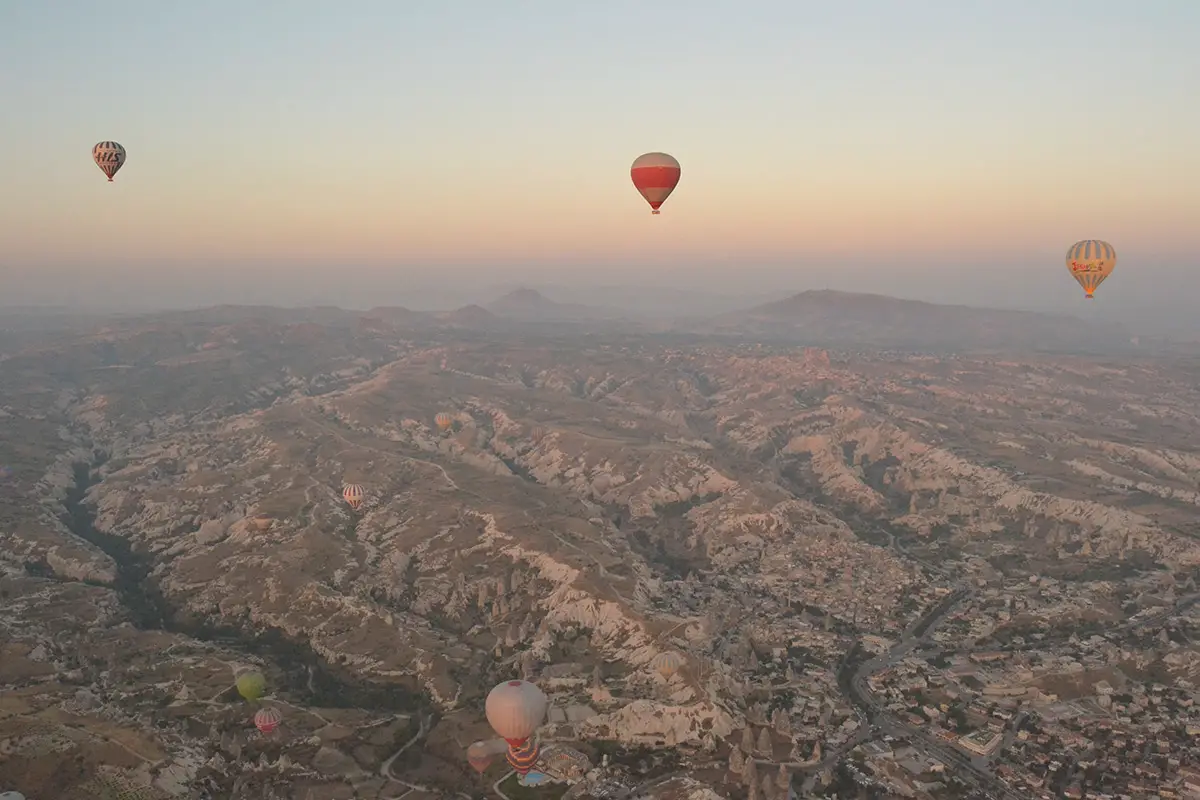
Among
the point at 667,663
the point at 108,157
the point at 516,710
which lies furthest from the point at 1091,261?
the point at 108,157

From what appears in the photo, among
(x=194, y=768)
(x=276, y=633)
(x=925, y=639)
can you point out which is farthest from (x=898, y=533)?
(x=194, y=768)

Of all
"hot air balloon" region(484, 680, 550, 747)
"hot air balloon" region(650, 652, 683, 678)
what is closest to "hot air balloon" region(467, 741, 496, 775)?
"hot air balloon" region(484, 680, 550, 747)

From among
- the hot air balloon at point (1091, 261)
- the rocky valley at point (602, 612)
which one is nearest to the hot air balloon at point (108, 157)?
the rocky valley at point (602, 612)

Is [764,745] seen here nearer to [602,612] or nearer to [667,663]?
[667,663]

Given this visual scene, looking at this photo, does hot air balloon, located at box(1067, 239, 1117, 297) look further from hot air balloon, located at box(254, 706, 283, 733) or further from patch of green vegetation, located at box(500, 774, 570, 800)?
hot air balloon, located at box(254, 706, 283, 733)

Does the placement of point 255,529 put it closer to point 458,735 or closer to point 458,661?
point 458,661

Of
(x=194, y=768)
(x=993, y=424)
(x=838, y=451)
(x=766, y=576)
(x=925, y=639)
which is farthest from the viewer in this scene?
(x=993, y=424)
